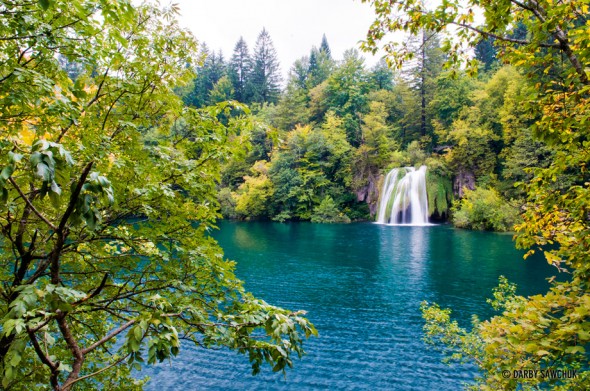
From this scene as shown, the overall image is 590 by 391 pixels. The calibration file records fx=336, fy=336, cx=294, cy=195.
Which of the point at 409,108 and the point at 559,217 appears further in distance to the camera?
the point at 409,108

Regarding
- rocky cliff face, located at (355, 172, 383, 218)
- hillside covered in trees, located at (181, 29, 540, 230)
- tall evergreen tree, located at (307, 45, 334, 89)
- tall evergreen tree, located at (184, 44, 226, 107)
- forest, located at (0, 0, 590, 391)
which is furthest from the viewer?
tall evergreen tree, located at (184, 44, 226, 107)

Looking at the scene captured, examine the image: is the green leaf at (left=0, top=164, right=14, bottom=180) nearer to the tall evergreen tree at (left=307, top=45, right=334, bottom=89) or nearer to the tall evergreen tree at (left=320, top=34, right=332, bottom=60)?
the tall evergreen tree at (left=307, top=45, right=334, bottom=89)

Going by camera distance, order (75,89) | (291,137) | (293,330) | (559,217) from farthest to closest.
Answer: (291,137) → (559,217) → (75,89) → (293,330)

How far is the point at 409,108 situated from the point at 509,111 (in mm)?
14997

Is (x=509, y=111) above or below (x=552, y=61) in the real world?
above

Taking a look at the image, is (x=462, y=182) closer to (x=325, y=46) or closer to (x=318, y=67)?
(x=318, y=67)

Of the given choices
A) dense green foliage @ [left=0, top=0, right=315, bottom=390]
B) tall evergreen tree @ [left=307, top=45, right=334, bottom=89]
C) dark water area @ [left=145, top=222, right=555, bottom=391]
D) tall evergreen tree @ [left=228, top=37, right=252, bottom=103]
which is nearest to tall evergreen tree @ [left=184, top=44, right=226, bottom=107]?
tall evergreen tree @ [left=228, top=37, right=252, bottom=103]

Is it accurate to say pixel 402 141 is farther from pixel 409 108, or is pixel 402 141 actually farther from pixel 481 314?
pixel 481 314

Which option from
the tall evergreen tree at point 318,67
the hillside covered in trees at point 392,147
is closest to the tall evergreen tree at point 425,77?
the hillside covered in trees at point 392,147

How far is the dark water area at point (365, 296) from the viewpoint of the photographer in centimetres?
835

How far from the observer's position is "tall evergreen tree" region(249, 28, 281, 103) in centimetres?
7044

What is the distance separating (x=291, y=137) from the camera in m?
42.9

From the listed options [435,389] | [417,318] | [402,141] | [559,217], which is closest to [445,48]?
[559,217]

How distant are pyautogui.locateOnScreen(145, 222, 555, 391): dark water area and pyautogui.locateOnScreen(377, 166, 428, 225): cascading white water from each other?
646 cm
